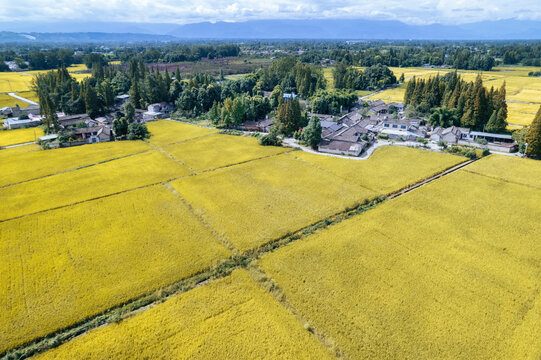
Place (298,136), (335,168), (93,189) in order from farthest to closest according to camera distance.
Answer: (298,136), (335,168), (93,189)

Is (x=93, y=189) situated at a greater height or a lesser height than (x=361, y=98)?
lesser

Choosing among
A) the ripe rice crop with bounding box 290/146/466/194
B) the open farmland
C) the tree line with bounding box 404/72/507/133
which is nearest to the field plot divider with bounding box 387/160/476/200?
the ripe rice crop with bounding box 290/146/466/194

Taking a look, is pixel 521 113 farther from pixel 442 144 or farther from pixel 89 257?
pixel 89 257

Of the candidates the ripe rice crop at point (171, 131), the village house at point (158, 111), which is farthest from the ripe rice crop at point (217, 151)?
the village house at point (158, 111)

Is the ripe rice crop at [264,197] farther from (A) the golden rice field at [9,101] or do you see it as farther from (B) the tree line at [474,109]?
(A) the golden rice field at [9,101]

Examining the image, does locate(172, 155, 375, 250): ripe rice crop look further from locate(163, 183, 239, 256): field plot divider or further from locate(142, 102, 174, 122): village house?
locate(142, 102, 174, 122): village house

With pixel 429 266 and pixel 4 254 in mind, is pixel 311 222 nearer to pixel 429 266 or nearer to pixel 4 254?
pixel 429 266

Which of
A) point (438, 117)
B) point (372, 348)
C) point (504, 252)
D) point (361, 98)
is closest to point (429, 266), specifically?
point (504, 252)
